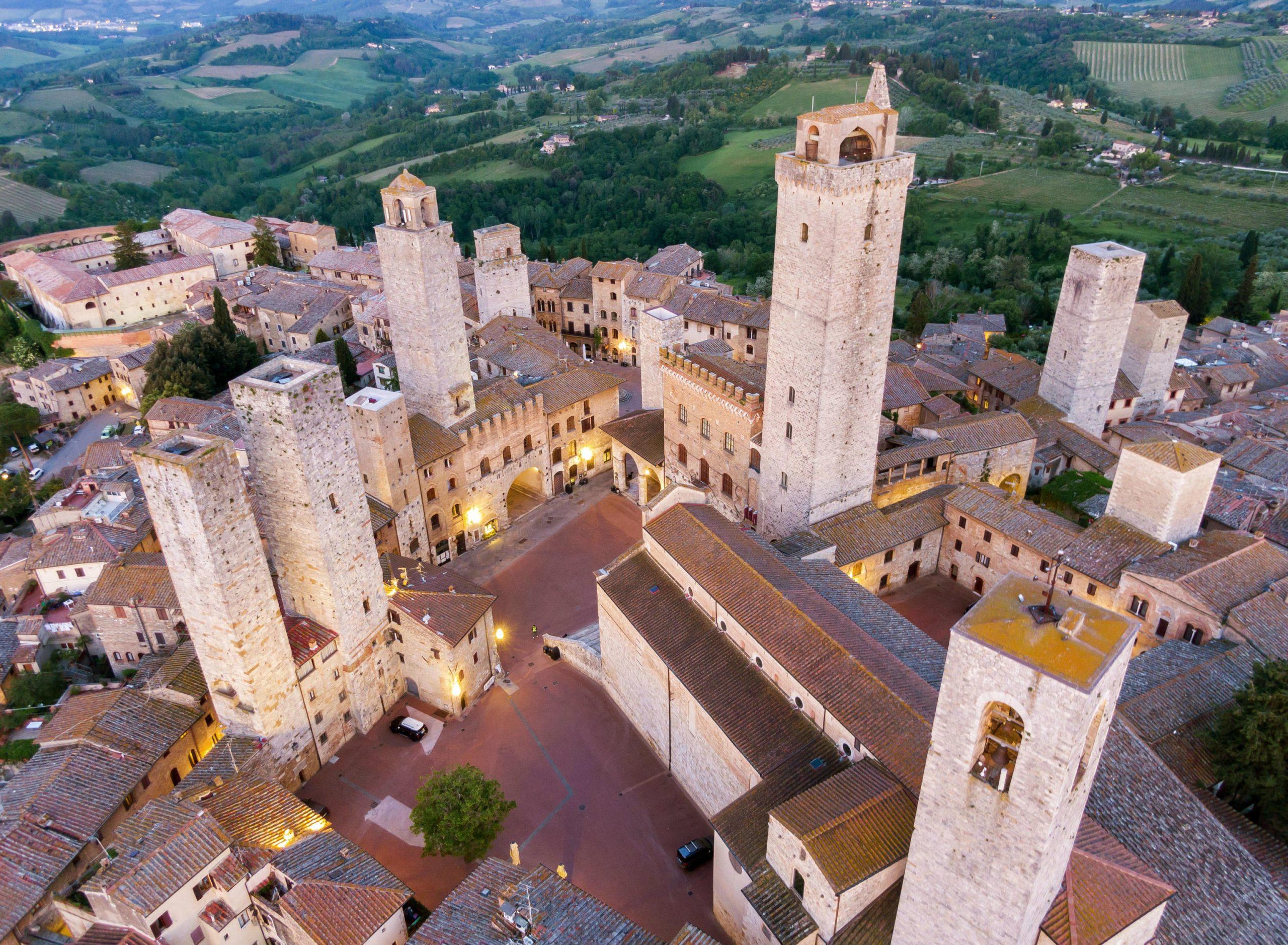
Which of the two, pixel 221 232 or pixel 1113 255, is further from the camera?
pixel 221 232

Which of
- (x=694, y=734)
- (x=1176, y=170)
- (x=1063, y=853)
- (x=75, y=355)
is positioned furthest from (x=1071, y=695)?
(x=1176, y=170)

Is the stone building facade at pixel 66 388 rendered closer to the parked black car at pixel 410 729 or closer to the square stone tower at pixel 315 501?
the square stone tower at pixel 315 501

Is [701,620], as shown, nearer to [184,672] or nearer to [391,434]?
[391,434]

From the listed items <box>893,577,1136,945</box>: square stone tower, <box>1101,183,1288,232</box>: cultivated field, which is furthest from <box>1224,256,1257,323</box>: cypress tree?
<box>893,577,1136,945</box>: square stone tower

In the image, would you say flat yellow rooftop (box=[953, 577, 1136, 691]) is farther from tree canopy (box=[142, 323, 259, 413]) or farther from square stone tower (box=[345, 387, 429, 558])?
tree canopy (box=[142, 323, 259, 413])

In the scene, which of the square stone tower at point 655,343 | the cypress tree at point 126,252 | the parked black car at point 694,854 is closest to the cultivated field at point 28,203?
the cypress tree at point 126,252
